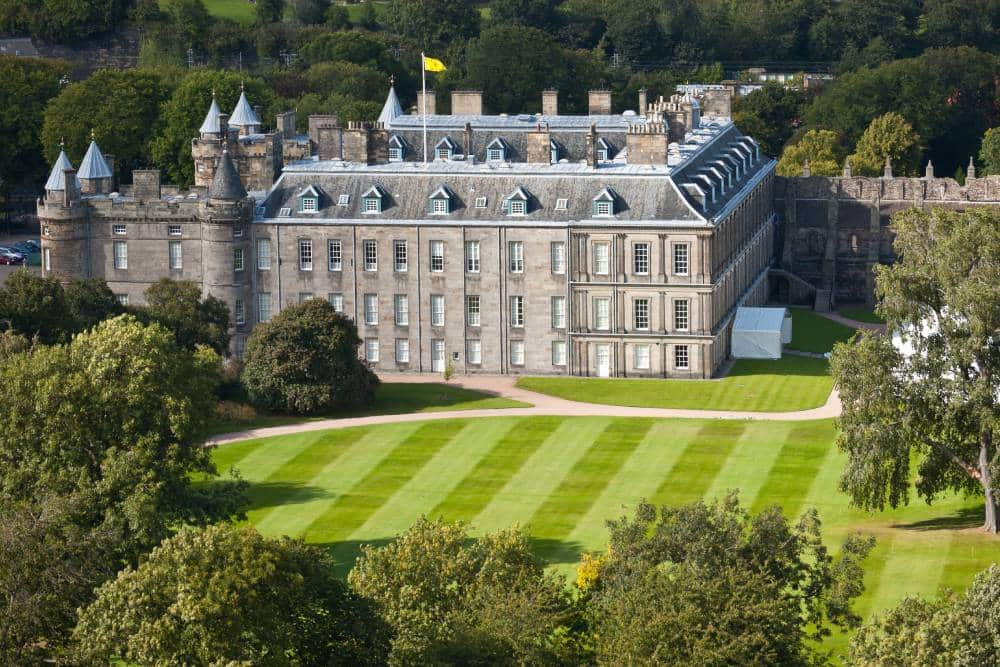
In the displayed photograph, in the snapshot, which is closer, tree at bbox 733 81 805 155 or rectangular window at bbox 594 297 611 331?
rectangular window at bbox 594 297 611 331

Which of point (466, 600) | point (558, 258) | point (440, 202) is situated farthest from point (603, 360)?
point (466, 600)

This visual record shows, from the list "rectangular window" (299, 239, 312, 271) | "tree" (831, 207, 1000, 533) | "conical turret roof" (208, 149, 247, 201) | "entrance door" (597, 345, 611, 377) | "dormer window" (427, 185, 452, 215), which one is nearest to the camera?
"tree" (831, 207, 1000, 533)

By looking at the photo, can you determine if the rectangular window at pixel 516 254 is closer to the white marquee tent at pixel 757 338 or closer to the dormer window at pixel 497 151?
the dormer window at pixel 497 151

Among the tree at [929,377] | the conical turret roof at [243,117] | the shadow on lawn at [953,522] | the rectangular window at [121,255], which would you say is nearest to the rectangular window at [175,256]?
the rectangular window at [121,255]

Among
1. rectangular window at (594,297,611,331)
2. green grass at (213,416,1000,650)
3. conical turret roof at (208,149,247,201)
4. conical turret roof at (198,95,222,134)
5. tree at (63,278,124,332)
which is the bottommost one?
green grass at (213,416,1000,650)

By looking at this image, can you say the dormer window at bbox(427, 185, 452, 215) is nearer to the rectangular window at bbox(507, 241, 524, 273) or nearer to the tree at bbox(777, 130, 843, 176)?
the rectangular window at bbox(507, 241, 524, 273)

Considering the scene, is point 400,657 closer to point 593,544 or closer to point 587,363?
point 593,544

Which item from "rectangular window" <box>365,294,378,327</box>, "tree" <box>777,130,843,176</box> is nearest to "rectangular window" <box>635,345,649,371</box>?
"rectangular window" <box>365,294,378,327</box>
